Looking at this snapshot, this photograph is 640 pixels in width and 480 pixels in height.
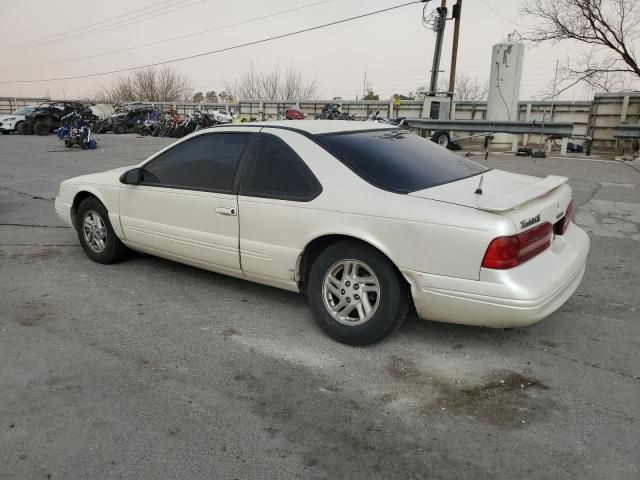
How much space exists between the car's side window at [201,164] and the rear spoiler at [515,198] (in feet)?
6.23

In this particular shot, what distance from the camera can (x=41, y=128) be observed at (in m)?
26.5

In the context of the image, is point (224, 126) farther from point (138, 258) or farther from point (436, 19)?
point (436, 19)

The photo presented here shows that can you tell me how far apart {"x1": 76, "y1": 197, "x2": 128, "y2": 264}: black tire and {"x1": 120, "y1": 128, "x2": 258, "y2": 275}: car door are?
30cm

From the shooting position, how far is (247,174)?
13.1ft

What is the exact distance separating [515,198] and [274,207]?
161cm

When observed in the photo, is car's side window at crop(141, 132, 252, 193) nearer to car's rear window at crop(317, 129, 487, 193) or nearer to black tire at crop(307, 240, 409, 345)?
car's rear window at crop(317, 129, 487, 193)

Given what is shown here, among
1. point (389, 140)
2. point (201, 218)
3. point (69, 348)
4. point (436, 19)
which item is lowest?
point (69, 348)

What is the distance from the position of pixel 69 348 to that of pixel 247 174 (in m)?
1.71

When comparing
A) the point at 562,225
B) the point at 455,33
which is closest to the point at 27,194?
the point at 562,225

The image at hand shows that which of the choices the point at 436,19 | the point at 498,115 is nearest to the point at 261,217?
the point at 498,115

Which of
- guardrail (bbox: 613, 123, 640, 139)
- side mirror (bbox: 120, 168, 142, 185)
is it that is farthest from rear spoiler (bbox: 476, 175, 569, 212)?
guardrail (bbox: 613, 123, 640, 139)

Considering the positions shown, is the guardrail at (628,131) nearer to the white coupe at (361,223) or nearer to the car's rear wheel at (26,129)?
the white coupe at (361,223)

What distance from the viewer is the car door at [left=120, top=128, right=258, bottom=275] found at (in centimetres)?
409

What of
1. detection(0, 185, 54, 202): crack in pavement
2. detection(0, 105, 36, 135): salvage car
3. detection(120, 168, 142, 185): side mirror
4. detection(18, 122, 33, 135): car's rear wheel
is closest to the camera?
detection(120, 168, 142, 185): side mirror
